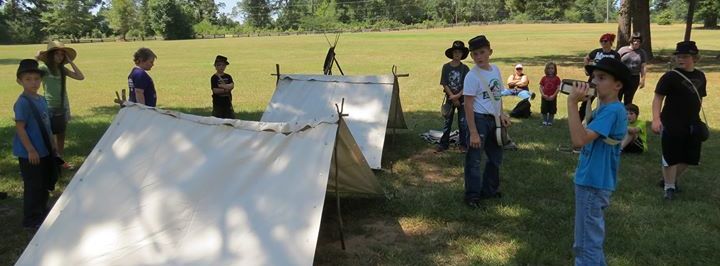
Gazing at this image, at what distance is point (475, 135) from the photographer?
5.35 metres

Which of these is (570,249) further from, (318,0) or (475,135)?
(318,0)

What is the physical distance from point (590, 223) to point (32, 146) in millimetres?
4771

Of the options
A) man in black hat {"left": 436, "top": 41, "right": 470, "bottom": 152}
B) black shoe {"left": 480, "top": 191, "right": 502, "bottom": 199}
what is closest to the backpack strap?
black shoe {"left": 480, "top": 191, "right": 502, "bottom": 199}

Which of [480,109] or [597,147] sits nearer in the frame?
[597,147]

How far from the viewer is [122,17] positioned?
300 ft

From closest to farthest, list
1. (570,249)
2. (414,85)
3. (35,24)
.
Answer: (570,249) < (414,85) < (35,24)

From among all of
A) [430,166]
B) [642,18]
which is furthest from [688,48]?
[642,18]

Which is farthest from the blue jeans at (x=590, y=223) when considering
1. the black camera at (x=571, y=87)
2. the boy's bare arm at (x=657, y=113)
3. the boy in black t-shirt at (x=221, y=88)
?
the boy in black t-shirt at (x=221, y=88)

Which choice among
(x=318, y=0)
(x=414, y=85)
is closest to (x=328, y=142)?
(x=414, y=85)

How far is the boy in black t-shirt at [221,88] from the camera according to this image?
26.8ft

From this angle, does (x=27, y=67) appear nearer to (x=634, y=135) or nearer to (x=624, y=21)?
(x=634, y=135)

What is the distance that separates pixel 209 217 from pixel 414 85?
1388 centimetres

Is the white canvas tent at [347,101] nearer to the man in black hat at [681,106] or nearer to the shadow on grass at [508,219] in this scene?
the shadow on grass at [508,219]

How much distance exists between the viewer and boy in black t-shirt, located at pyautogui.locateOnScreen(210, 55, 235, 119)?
26.8 feet
